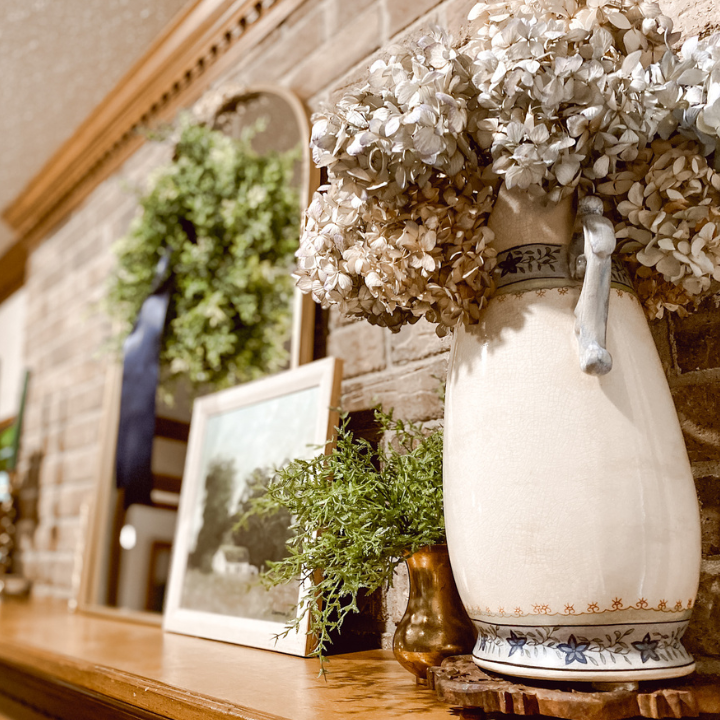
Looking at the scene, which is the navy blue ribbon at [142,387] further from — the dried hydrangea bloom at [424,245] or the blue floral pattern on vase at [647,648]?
the blue floral pattern on vase at [647,648]

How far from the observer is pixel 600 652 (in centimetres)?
52

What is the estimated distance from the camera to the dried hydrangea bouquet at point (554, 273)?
526 mm

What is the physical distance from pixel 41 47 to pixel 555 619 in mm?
1797

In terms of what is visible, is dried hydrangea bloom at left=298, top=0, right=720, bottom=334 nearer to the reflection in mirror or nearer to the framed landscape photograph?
the framed landscape photograph

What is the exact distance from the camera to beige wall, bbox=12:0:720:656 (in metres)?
0.71

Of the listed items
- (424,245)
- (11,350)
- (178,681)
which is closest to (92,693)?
(178,681)

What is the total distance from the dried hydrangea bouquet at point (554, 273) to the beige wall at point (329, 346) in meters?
0.15

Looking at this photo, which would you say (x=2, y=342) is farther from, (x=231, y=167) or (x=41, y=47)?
(x=231, y=167)

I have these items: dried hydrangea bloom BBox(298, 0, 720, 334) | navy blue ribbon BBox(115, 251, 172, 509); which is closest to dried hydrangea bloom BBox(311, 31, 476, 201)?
dried hydrangea bloom BBox(298, 0, 720, 334)

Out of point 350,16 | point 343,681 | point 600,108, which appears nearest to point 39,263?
point 350,16

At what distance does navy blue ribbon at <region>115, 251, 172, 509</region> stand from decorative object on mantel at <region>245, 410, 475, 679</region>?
74 centimetres

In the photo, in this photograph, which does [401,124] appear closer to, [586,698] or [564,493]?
[564,493]

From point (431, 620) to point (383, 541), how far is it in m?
0.09

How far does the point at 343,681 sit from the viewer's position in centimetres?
73
